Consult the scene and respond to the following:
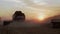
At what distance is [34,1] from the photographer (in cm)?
471

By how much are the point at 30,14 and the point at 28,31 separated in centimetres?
64

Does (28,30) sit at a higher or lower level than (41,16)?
lower

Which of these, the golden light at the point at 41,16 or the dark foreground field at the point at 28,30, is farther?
the golden light at the point at 41,16

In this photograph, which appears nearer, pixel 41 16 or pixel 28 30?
pixel 28 30

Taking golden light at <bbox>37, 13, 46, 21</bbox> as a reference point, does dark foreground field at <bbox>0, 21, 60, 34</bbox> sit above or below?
below

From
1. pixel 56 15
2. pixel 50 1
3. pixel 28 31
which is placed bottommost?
pixel 28 31

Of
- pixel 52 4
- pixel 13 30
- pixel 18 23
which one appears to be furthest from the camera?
pixel 52 4

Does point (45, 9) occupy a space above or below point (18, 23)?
above

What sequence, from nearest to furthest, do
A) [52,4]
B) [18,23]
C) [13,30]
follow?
1. [13,30]
2. [18,23]
3. [52,4]

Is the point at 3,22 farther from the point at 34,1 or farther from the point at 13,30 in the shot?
the point at 34,1

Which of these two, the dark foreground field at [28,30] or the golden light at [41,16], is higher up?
the golden light at [41,16]

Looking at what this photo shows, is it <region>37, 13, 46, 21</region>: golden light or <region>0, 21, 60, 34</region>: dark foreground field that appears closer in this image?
<region>0, 21, 60, 34</region>: dark foreground field

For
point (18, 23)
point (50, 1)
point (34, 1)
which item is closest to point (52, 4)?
point (50, 1)

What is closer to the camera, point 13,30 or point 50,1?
point 13,30
